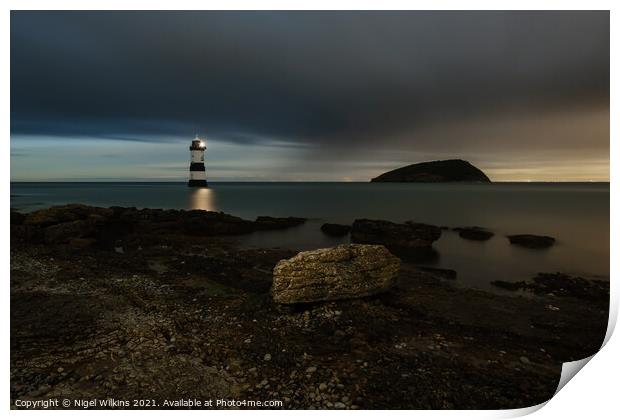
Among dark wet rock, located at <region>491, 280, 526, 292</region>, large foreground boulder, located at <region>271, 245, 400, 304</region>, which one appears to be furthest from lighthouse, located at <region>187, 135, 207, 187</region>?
dark wet rock, located at <region>491, 280, 526, 292</region>

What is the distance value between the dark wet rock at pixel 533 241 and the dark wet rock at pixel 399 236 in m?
3.47

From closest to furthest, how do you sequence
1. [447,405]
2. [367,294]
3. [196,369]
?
[447,405]
[196,369]
[367,294]

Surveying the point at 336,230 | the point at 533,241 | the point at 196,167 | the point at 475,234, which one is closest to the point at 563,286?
the point at 533,241

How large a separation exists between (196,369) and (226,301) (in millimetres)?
2025

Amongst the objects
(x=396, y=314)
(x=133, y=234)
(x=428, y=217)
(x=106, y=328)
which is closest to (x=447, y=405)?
(x=396, y=314)

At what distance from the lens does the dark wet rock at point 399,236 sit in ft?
36.1

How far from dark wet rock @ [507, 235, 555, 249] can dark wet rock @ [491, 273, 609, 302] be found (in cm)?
410

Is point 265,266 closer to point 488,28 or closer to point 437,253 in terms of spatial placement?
point 437,253

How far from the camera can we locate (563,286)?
7070 millimetres

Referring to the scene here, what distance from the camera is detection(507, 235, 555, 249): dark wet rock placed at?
11.7m

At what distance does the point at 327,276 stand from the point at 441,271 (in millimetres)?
4758

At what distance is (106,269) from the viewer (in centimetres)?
705

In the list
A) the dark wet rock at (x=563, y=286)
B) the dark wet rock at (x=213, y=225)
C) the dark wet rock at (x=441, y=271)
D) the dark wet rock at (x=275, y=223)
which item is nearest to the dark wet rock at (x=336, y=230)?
the dark wet rock at (x=275, y=223)
